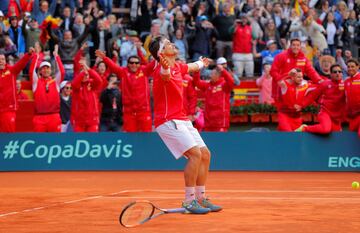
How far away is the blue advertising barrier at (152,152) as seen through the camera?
827 inches

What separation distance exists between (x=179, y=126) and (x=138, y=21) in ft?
50.3

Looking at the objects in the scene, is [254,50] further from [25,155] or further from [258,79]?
[25,155]

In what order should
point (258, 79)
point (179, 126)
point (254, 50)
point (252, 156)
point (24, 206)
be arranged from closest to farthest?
point (179, 126) → point (24, 206) → point (252, 156) → point (258, 79) → point (254, 50)

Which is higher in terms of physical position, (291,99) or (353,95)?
(353,95)

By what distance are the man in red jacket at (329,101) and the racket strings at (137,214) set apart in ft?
33.3

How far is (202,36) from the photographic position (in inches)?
1044

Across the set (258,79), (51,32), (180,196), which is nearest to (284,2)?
(258,79)

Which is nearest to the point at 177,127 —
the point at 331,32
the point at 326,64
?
the point at 326,64

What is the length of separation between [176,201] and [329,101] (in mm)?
8051

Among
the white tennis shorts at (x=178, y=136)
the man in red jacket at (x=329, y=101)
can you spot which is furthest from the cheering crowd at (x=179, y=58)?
the white tennis shorts at (x=178, y=136)

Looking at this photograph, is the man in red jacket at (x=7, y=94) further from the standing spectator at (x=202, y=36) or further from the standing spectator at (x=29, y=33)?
the standing spectator at (x=202, y=36)

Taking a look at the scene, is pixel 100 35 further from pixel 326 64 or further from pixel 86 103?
pixel 326 64

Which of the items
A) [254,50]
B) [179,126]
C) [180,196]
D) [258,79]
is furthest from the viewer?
[254,50]

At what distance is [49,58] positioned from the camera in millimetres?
25328
